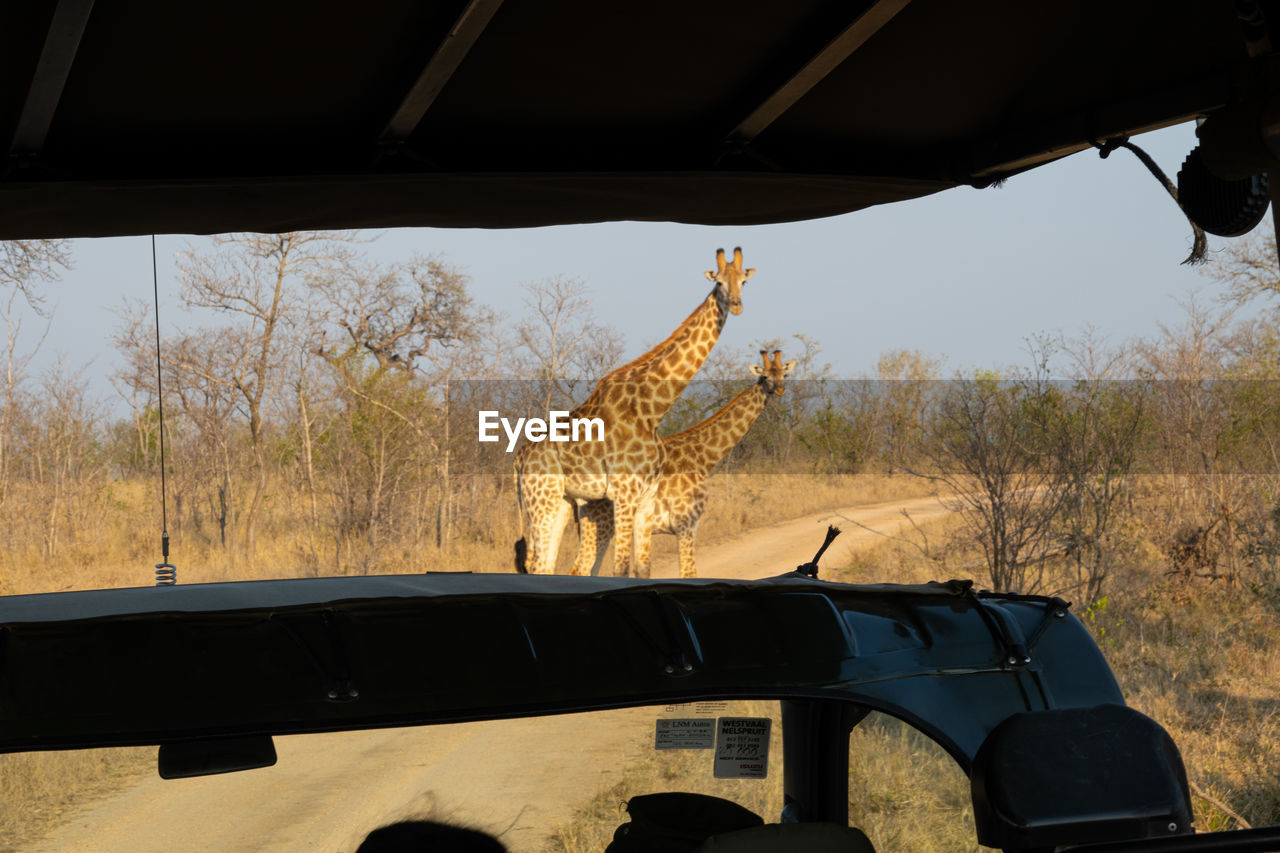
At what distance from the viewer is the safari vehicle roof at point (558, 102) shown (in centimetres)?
206

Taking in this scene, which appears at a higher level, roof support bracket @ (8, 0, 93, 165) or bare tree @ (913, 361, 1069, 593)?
roof support bracket @ (8, 0, 93, 165)

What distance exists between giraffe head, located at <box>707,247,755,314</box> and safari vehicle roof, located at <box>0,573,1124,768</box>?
8014 mm

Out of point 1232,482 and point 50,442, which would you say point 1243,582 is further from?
point 50,442

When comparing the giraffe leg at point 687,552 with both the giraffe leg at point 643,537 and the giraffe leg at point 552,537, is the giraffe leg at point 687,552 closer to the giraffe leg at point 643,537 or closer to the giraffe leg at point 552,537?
the giraffe leg at point 643,537

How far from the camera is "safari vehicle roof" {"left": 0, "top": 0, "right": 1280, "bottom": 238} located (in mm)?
2062

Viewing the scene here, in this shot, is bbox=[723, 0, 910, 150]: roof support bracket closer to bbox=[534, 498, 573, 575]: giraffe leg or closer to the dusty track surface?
the dusty track surface

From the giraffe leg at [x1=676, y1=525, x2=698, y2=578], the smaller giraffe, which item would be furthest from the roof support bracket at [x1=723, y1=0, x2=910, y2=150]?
the smaller giraffe

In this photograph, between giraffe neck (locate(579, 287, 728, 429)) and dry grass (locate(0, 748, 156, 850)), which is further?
giraffe neck (locate(579, 287, 728, 429))

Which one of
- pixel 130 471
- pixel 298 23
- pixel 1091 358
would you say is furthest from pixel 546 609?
pixel 130 471

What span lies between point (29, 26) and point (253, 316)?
1165 cm

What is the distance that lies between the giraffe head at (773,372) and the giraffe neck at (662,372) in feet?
1.53

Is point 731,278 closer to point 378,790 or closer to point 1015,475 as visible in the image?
point 1015,475

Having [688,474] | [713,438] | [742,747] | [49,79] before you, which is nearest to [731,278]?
[713,438]

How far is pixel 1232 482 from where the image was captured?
328 inches
